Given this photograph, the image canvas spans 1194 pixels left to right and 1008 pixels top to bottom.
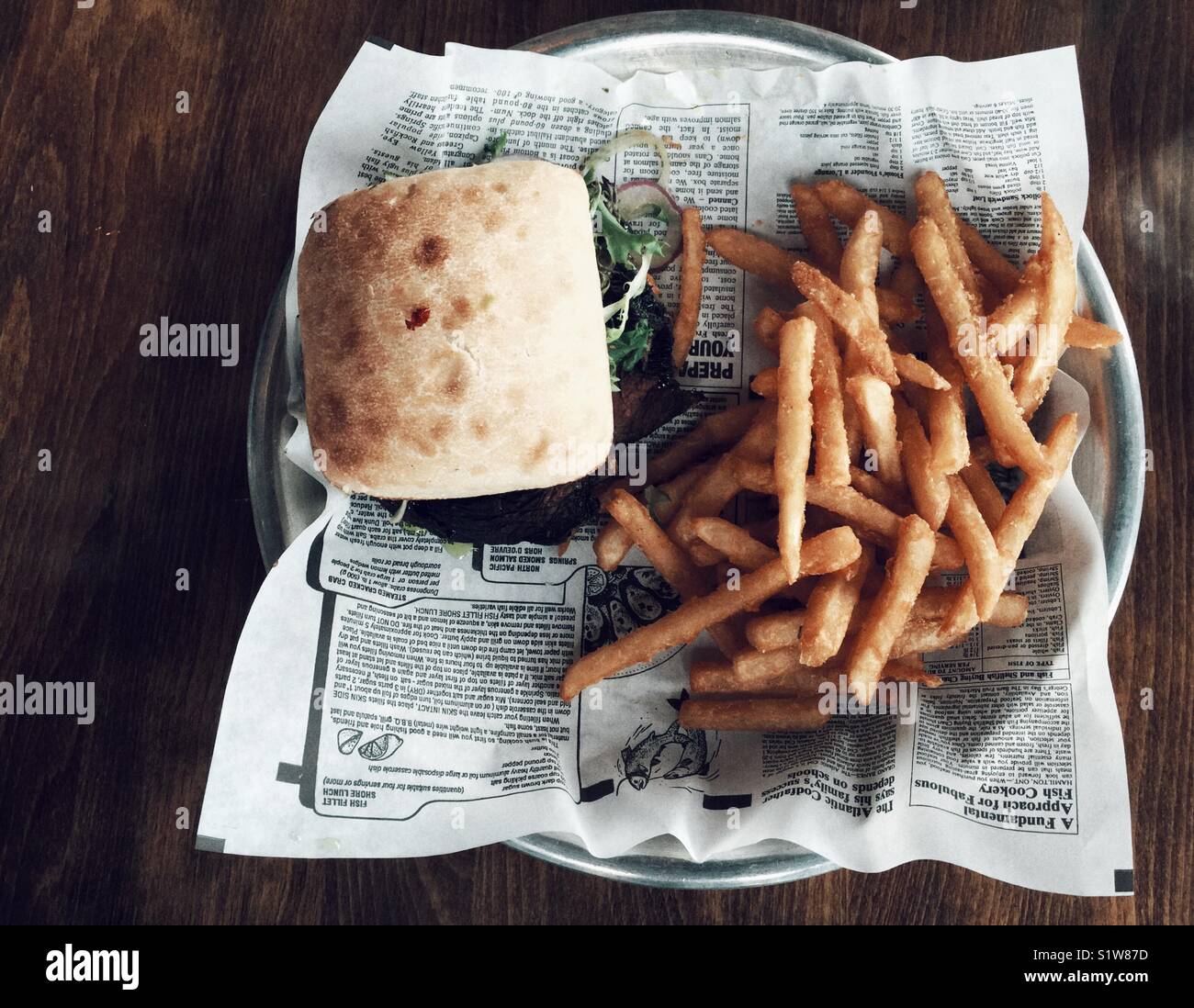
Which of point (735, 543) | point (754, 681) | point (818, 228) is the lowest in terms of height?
point (754, 681)

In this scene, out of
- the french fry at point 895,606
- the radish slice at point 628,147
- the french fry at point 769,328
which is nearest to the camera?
the french fry at point 895,606

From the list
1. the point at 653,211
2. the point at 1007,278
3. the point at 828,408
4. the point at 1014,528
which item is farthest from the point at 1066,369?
the point at 653,211

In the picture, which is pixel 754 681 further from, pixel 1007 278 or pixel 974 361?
pixel 1007 278

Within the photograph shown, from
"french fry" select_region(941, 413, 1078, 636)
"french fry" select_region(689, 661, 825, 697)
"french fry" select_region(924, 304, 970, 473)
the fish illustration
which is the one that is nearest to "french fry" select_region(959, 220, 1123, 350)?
"french fry" select_region(924, 304, 970, 473)

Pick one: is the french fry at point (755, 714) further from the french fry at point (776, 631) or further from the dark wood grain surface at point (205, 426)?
the dark wood grain surface at point (205, 426)

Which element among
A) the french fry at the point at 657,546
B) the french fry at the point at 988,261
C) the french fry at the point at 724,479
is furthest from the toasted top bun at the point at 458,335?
the french fry at the point at 988,261
